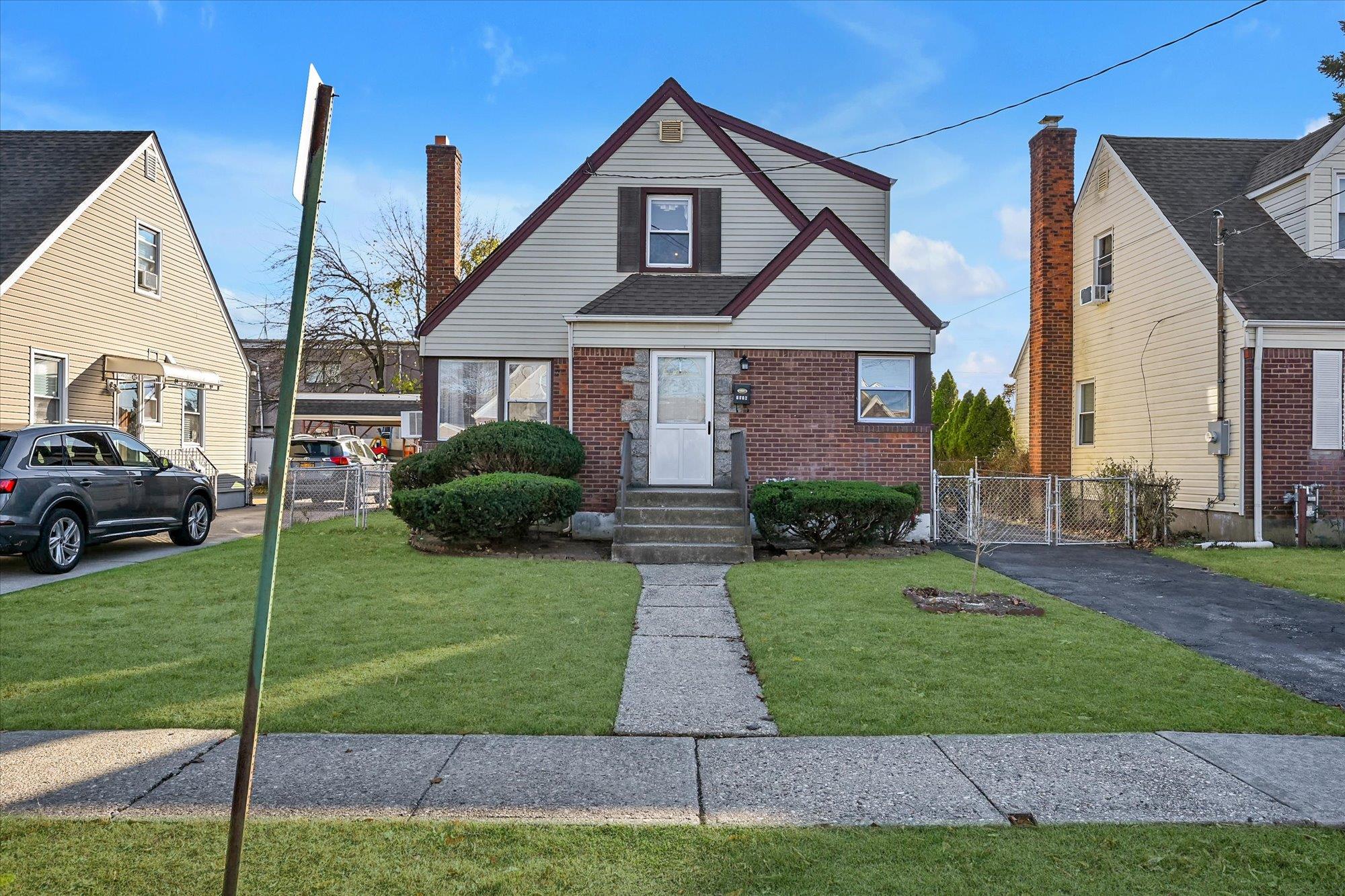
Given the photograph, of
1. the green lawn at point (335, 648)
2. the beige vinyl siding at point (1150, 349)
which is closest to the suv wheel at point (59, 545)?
the green lawn at point (335, 648)

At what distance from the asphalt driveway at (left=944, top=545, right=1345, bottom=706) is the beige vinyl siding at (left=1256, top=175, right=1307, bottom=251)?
708 cm

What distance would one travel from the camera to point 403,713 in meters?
4.85

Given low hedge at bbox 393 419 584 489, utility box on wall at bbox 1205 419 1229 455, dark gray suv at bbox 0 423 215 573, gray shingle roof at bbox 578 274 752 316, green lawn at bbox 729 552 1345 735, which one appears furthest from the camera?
gray shingle roof at bbox 578 274 752 316

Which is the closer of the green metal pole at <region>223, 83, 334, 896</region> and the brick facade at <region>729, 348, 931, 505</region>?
the green metal pole at <region>223, 83, 334, 896</region>

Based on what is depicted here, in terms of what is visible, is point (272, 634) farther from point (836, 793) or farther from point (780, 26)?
point (780, 26)

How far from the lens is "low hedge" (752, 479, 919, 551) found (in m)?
11.4

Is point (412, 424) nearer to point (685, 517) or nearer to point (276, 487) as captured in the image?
point (685, 517)

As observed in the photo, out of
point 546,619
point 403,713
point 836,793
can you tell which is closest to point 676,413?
point 546,619

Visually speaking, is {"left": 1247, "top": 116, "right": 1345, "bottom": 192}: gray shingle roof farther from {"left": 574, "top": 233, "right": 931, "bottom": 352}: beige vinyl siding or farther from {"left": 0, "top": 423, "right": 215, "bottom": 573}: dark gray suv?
{"left": 0, "top": 423, "right": 215, "bottom": 573}: dark gray suv

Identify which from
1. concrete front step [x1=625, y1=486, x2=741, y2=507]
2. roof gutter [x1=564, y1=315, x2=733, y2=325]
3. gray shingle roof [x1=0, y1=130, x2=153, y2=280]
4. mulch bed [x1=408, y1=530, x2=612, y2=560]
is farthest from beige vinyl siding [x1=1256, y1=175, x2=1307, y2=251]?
gray shingle roof [x1=0, y1=130, x2=153, y2=280]

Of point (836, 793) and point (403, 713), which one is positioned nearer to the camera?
point (836, 793)

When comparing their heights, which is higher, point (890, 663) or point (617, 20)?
point (617, 20)

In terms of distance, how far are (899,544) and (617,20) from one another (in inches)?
337

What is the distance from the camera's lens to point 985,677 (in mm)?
5641
